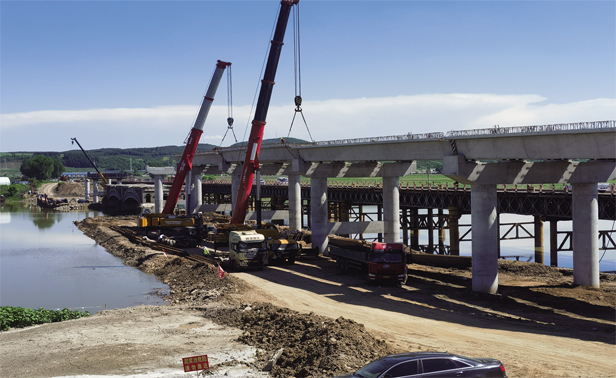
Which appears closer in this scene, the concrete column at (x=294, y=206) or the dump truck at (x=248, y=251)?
the dump truck at (x=248, y=251)

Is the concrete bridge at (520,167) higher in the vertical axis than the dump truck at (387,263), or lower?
higher

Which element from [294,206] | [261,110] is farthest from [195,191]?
[261,110]

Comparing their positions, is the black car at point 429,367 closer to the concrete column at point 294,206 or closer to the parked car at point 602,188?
the parked car at point 602,188

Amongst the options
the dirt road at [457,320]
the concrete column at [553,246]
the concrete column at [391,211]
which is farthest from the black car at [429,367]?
the concrete column at [553,246]

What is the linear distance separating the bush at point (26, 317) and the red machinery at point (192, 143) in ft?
145

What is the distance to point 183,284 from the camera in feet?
134

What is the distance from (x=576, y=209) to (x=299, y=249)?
21.4 m

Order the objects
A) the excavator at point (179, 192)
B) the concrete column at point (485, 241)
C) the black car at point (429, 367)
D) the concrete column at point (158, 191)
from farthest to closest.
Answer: the concrete column at point (158, 191) < the excavator at point (179, 192) < the concrete column at point (485, 241) < the black car at point (429, 367)

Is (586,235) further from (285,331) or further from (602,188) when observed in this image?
(602,188)

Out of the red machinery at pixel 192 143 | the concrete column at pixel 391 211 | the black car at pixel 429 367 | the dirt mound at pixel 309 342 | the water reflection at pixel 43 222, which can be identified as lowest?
the water reflection at pixel 43 222

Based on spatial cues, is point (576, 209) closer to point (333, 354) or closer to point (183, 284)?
point (333, 354)

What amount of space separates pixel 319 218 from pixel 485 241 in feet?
72.0

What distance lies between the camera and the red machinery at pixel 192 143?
74.7 meters

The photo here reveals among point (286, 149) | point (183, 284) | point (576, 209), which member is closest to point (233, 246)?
point (183, 284)
